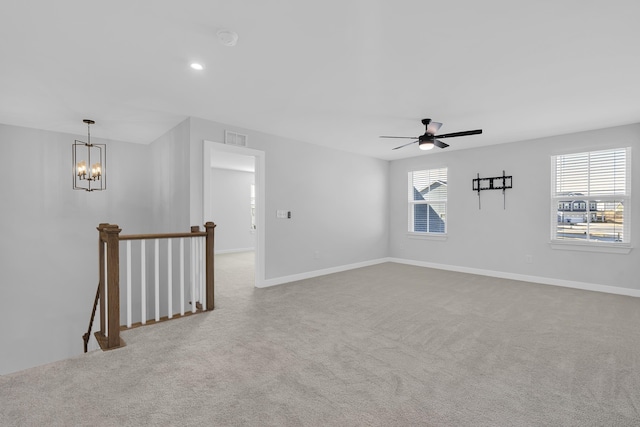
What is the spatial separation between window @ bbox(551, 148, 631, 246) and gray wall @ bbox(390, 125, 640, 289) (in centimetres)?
11

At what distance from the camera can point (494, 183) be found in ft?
18.0

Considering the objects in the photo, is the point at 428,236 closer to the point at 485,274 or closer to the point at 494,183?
the point at 485,274

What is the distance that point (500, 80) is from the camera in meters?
2.86

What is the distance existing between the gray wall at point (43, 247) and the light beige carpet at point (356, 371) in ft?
9.38

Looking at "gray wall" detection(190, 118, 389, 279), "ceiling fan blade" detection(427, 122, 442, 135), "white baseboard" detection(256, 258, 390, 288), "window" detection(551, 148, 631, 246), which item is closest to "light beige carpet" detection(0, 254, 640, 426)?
"white baseboard" detection(256, 258, 390, 288)

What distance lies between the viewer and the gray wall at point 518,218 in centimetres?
439

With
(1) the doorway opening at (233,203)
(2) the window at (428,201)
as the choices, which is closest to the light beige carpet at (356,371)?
(2) the window at (428,201)

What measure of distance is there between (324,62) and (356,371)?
248 centimetres

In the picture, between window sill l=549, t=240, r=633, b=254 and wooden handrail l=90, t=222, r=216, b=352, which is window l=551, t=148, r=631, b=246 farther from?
wooden handrail l=90, t=222, r=216, b=352

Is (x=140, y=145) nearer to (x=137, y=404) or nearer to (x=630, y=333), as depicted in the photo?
(x=137, y=404)

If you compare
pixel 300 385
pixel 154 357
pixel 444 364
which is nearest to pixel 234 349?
pixel 154 357

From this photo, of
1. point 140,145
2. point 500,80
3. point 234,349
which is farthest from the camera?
point 140,145

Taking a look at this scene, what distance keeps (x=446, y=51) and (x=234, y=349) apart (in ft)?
9.81

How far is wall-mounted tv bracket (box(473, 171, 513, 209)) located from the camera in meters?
5.34
